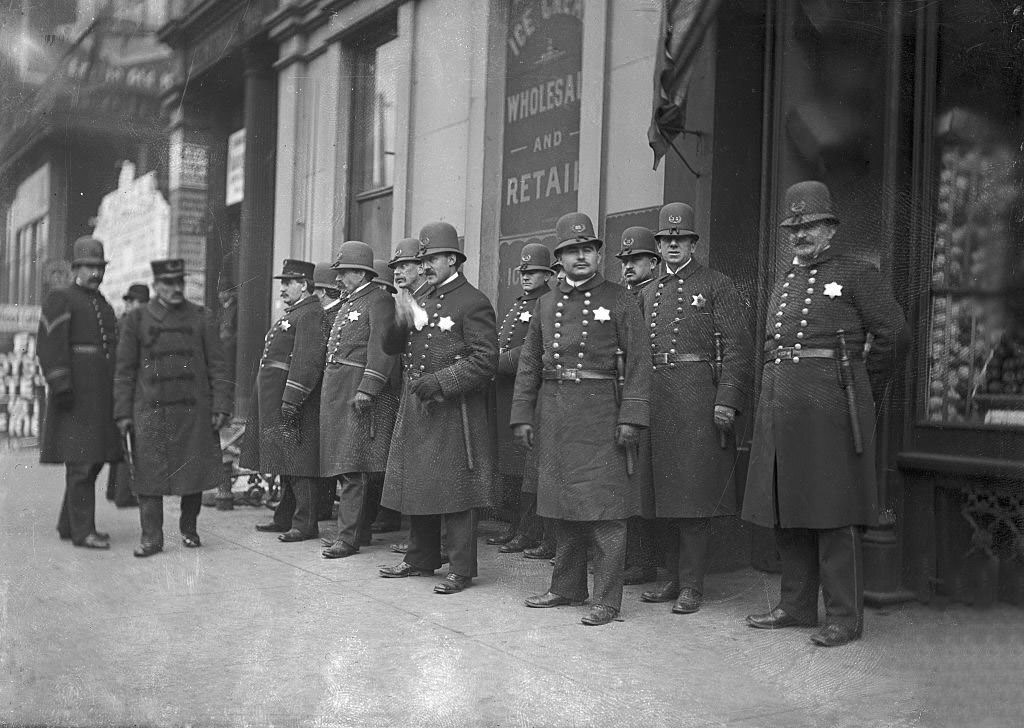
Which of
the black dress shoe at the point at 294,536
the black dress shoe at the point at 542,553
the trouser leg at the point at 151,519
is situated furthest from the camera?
the black dress shoe at the point at 294,536

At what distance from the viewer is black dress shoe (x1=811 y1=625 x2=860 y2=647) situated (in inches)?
197

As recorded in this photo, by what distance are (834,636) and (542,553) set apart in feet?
8.49

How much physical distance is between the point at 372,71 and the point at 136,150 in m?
2.13

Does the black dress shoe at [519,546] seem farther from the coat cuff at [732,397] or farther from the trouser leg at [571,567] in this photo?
the coat cuff at [732,397]

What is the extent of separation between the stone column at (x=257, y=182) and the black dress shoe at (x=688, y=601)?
3.13 metres

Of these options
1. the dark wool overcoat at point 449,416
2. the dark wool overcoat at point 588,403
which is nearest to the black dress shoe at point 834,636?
the dark wool overcoat at point 588,403

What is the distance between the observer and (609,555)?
18.2ft

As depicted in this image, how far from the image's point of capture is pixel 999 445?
5508 millimetres

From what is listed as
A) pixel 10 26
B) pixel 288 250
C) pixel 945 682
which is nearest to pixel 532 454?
pixel 288 250

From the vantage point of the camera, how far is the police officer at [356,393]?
7172 millimetres

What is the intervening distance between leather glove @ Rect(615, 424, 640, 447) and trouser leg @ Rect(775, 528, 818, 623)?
0.86 meters

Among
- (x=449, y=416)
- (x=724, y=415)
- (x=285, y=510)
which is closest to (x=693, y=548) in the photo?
(x=724, y=415)

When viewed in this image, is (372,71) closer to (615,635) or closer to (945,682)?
(615,635)

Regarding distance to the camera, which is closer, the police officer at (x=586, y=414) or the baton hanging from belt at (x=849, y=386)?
the baton hanging from belt at (x=849, y=386)
